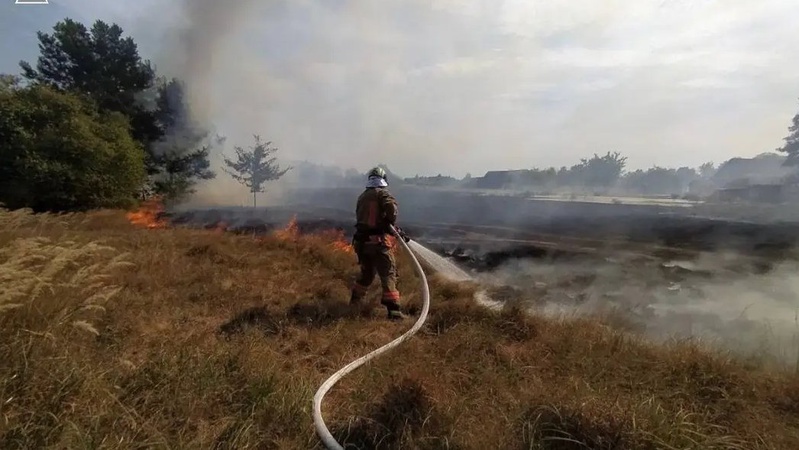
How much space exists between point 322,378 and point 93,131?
693 inches

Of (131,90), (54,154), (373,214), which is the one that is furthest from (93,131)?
(373,214)

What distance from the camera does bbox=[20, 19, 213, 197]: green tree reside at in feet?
69.8

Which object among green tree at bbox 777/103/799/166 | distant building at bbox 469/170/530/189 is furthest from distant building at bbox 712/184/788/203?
distant building at bbox 469/170/530/189

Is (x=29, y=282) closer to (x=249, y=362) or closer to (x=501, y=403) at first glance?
(x=249, y=362)

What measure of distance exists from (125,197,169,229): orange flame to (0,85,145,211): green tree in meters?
1.19

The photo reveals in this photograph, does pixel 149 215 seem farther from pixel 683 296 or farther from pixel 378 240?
pixel 683 296

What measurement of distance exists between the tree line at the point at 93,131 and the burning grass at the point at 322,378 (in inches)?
427

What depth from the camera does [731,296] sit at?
9.48m

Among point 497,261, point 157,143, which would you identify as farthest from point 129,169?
point 497,261

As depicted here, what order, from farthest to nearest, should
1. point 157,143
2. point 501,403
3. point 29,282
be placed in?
1. point 157,143
2. point 501,403
3. point 29,282

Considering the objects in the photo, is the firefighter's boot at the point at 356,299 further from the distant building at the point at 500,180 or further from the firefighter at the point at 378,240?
the distant building at the point at 500,180

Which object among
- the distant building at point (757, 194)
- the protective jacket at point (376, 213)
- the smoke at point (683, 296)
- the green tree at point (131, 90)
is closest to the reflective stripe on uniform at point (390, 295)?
the protective jacket at point (376, 213)

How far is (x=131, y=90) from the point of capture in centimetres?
2253

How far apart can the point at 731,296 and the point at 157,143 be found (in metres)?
25.1
